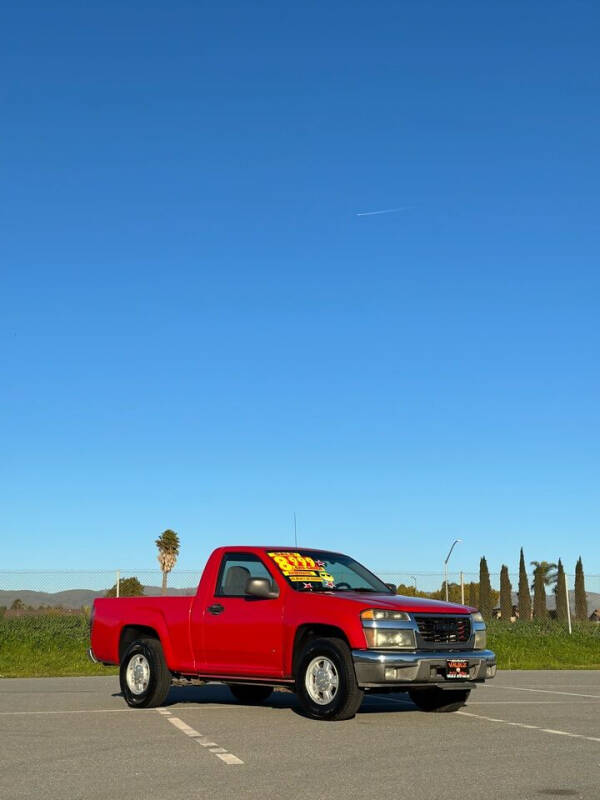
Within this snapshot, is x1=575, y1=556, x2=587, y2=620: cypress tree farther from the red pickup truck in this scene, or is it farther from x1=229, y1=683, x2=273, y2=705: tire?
the red pickup truck

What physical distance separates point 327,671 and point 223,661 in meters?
1.73

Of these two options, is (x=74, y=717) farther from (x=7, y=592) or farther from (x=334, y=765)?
(x=7, y=592)

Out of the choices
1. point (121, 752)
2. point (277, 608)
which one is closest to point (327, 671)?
point (277, 608)

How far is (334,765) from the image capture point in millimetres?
8508

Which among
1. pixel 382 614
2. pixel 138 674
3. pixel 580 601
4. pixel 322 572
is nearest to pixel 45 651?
pixel 138 674

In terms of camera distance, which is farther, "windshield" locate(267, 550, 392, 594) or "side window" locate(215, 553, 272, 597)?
"side window" locate(215, 553, 272, 597)

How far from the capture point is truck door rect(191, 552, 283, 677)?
12469 millimetres

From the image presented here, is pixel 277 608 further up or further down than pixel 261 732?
further up

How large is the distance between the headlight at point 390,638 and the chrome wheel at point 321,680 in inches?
19.5

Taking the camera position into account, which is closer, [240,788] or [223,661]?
[240,788]

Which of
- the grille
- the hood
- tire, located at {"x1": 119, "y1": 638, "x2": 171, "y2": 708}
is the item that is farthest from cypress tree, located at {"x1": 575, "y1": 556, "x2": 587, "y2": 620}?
the hood

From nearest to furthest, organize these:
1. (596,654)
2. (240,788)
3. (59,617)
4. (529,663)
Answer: (240,788) → (529,663) → (596,654) → (59,617)

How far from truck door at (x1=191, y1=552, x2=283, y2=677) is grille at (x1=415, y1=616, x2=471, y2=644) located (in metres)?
1.58

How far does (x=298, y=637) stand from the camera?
39.9 feet
